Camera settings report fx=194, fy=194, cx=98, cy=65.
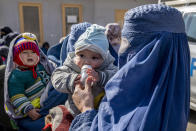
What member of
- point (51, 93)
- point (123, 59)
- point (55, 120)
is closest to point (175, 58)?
point (123, 59)

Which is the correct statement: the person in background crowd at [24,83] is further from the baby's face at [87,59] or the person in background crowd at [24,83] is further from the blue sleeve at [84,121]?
the blue sleeve at [84,121]

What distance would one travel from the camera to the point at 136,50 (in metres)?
0.97

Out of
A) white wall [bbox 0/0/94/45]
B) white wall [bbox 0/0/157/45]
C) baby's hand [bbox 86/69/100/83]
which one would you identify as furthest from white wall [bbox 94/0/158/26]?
baby's hand [bbox 86/69/100/83]

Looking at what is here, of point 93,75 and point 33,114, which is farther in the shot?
point 33,114

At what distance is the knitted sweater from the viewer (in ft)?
6.33

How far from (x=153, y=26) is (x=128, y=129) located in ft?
1.62

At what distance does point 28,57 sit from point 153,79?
1572 mm

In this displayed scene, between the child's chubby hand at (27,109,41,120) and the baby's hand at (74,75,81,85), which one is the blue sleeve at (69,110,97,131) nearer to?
the baby's hand at (74,75,81,85)

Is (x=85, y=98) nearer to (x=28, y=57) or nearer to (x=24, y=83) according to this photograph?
(x=24, y=83)

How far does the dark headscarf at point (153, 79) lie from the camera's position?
0.87 meters

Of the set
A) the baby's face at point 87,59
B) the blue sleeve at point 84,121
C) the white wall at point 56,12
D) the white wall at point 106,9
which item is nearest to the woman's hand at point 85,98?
the blue sleeve at point 84,121

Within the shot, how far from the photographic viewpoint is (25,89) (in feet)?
6.68

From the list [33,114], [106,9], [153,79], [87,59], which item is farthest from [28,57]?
[106,9]

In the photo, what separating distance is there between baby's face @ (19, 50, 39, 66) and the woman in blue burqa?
1.39 meters
